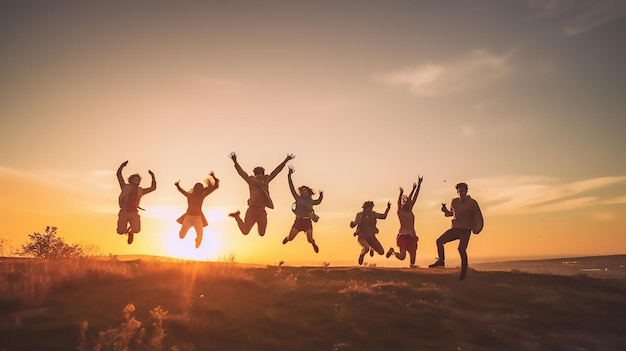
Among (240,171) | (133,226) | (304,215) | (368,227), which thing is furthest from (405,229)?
(133,226)

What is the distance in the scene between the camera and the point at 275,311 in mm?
11945

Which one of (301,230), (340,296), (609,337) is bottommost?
(609,337)

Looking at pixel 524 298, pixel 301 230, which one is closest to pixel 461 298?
pixel 524 298

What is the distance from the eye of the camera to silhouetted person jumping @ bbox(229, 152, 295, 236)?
17625mm

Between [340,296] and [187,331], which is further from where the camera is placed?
[340,296]

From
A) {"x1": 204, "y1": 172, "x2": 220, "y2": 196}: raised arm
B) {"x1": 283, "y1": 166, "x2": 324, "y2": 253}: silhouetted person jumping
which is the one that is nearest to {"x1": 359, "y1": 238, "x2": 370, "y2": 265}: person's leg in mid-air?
{"x1": 283, "y1": 166, "x2": 324, "y2": 253}: silhouetted person jumping

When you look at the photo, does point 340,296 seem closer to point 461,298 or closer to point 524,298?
point 461,298

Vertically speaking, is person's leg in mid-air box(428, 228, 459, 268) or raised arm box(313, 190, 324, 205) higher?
raised arm box(313, 190, 324, 205)

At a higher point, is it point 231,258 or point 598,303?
point 231,258

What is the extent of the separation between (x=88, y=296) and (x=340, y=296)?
638 cm

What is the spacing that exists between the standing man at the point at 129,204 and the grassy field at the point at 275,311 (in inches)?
138

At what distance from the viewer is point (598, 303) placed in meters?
15.4

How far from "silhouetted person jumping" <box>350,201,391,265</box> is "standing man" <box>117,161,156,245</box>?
8.53 metres

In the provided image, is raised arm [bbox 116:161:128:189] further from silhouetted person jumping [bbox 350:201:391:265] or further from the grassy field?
silhouetted person jumping [bbox 350:201:391:265]
